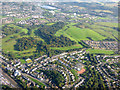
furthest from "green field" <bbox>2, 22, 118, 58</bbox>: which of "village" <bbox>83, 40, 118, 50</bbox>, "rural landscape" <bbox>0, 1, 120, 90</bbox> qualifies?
"village" <bbox>83, 40, 118, 50</bbox>

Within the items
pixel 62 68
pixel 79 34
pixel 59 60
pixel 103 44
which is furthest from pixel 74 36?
pixel 62 68

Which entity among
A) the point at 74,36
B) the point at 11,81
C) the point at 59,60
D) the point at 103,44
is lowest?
the point at 11,81

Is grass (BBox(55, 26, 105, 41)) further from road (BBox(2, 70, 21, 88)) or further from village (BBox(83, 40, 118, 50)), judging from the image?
road (BBox(2, 70, 21, 88))

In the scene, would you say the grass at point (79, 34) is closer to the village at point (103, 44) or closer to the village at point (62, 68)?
the village at point (103, 44)

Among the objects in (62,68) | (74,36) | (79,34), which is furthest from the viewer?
(79,34)

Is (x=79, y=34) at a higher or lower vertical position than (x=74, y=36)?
higher

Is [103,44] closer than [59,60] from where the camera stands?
No

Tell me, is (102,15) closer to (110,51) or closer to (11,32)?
(110,51)

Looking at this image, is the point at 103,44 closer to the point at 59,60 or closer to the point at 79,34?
the point at 79,34

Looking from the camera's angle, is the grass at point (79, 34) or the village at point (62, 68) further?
the grass at point (79, 34)

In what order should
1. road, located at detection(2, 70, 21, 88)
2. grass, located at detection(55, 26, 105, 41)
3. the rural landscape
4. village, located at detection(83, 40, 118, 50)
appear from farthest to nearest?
grass, located at detection(55, 26, 105, 41) → village, located at detection(83, 40, 118, 50) → the rural landscape → road, located at detection(2, 70, 21, 88)

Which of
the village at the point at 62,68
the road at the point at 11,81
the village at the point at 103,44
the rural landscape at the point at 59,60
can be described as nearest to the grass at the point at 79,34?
the rural landscape at the point at 59,60

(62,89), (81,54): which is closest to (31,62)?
(62,89)
